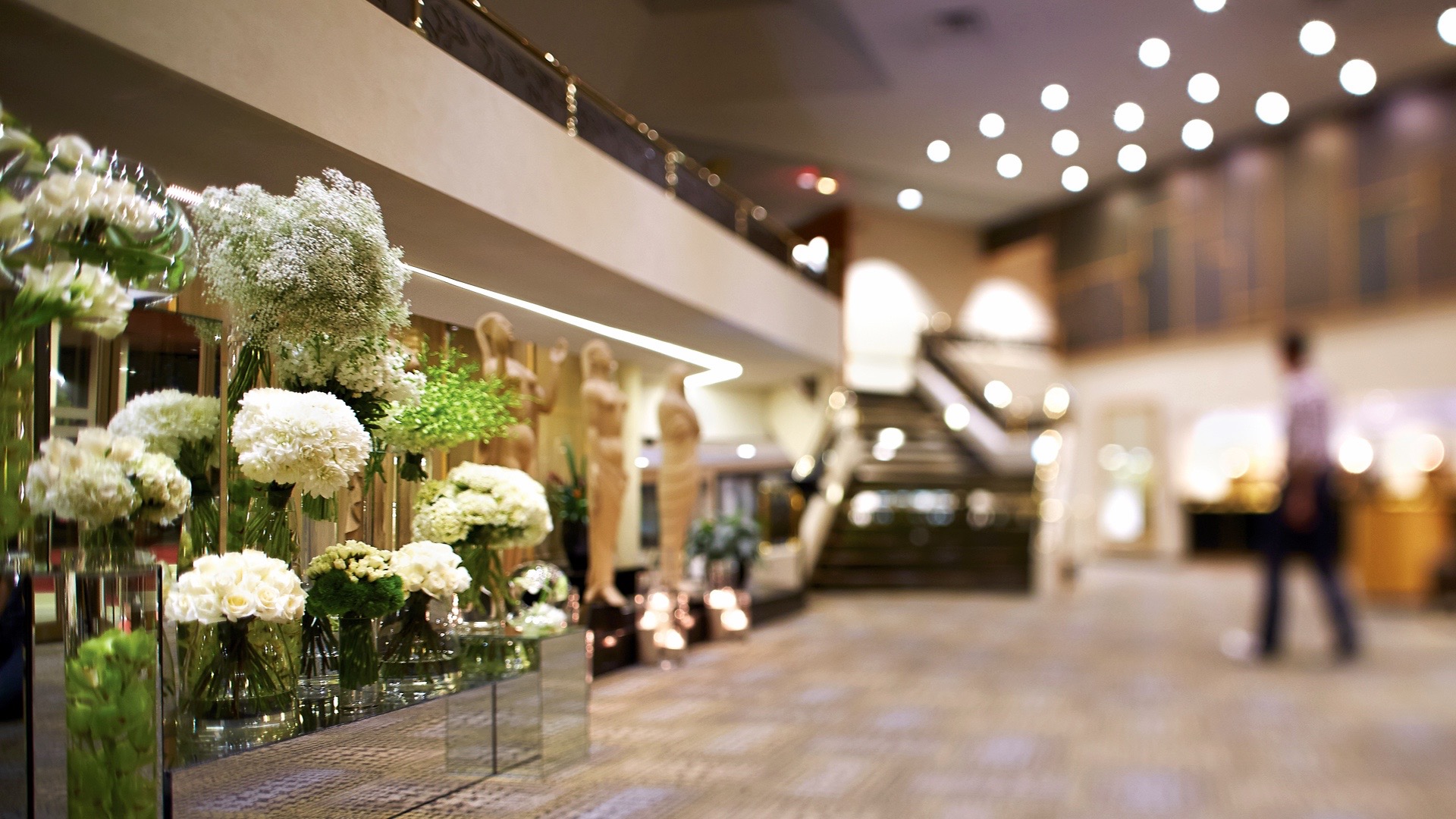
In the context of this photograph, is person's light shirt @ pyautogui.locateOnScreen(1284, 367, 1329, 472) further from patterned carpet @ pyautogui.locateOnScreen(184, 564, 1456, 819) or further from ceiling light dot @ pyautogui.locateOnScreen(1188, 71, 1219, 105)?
ceiling light dot @ pyautogui.locateOnScreen(1188, 71, 1219, 105)

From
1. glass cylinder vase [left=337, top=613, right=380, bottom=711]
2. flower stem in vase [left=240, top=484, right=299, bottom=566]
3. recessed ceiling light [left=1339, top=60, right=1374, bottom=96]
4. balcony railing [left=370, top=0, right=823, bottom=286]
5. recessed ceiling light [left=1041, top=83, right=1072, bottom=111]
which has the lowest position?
glass cylinder vase [left=337, top=613, right=380, bottom=711]

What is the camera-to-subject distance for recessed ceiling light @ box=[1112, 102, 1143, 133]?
7.51 ft

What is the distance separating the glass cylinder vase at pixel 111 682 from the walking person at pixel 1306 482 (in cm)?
505

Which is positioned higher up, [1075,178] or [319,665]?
[1075,178]

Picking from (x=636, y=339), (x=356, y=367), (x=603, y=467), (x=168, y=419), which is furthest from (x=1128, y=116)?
(x=168, y=419)

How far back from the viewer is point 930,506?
368 inches

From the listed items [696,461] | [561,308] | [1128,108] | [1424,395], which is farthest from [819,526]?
[561,308]

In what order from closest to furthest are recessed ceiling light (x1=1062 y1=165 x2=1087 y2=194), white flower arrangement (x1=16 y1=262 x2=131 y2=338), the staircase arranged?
white flower arrangement (x1=16 y1=262 x2=131 y2=338) < recessed ceiling light (x1=1062 y1=165 x2=1087 y2=194) < the staircase

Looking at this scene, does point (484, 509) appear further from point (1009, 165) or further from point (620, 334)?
point (1009, 165)

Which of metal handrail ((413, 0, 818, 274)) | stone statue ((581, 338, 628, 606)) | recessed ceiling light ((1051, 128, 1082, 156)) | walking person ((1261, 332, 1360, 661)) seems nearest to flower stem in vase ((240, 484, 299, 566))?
stone statue ((581, 338, 628, 606))

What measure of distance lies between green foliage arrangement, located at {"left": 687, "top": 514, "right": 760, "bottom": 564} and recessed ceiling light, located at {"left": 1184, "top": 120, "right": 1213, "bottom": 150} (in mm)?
2439

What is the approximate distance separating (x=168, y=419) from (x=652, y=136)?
97 centimetres

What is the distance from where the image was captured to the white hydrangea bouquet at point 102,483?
1.02m

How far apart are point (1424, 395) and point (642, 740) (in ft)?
26.4
